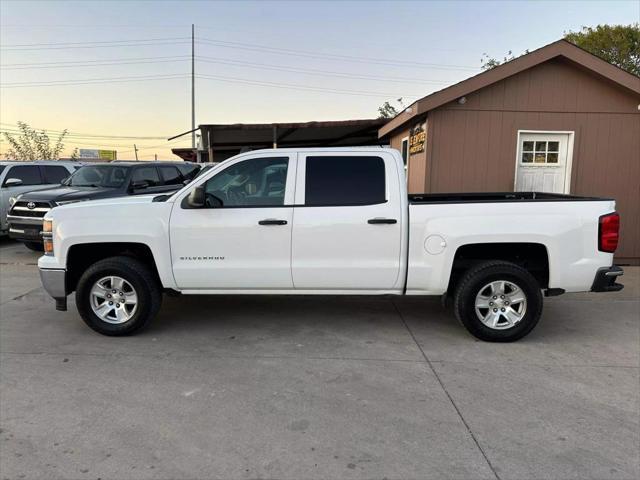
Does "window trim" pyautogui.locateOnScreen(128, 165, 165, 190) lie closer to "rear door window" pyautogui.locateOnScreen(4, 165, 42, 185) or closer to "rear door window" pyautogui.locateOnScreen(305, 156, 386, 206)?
"rear door window" pyautogui.locateOnScreen(4, 165, 42, 185)

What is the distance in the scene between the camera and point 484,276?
16.5 feet

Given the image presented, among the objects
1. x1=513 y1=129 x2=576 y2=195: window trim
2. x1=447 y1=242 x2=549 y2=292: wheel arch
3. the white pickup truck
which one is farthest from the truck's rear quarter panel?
x1=513 y1=129 x2=576 y2=195: window trim

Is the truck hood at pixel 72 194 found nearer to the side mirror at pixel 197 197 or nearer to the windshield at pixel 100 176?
the windshield at pixel 100 176

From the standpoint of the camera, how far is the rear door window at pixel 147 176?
1057cm

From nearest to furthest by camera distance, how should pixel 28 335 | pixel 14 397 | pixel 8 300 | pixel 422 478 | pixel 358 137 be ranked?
pixel 422 478 → pixel 14 397 → pixel 28 335 → pixel 8 300 → pixel 358 137

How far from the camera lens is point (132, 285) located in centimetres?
514

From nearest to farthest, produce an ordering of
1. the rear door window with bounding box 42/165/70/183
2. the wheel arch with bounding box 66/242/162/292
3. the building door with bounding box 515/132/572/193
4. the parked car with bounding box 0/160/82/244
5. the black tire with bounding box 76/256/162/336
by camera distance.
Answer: the black tire with bounding box 76/256/162/336, the wheel arch with bounding box 66/242/162/292, the building door with bounding box 515/132/572/193, the parked car with bounding box 0/160/82/244, the rear door window with bounding box 42/165/70/183

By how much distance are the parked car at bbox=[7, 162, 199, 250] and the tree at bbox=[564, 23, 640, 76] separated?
22030mm

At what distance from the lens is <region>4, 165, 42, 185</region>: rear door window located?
12.0 meters

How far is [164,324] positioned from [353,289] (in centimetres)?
219

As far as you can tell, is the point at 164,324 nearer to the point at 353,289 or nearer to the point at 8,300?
the point at 353,289

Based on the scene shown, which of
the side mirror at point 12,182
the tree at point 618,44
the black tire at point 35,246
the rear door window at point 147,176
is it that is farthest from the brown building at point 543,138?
the tree at point 618,44

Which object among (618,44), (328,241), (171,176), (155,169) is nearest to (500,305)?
(328,241)

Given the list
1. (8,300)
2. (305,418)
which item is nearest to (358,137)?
(8,300)
